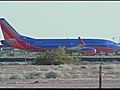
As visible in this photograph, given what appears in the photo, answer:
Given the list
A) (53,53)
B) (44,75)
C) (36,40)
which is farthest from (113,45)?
(44,75)

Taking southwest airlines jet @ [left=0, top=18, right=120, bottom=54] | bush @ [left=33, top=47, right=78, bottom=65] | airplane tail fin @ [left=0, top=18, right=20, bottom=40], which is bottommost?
bush @ [left=33, top=47, right=78, bottom=65]

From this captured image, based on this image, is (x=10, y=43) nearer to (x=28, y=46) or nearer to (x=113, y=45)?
(x=28, y=46)

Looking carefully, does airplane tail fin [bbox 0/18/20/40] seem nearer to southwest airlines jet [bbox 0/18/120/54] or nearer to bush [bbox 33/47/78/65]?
southwest airlines jet [bbox 0/18/120/54]

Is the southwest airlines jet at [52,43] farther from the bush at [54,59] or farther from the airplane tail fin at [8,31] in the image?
the bush at [54,59]

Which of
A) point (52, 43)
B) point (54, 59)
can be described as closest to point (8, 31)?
point (52, 43)

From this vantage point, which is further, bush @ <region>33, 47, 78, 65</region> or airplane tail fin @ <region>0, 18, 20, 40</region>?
airplane tail fin @ <region>0, 18, 20, 40</region>

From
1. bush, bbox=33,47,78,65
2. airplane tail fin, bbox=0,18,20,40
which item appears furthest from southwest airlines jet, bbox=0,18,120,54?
bush, bbox=33,47,78,65

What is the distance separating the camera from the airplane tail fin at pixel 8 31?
302ft

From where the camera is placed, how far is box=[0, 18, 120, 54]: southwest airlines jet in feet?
289

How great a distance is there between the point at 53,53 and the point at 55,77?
83.3 ft

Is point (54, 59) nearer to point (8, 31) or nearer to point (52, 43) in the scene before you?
point (52, 43)

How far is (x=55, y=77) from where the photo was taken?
1252 inches

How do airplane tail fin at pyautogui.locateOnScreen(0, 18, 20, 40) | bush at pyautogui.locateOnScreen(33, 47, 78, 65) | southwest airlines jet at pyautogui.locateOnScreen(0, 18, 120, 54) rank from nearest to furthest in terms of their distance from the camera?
1. bush at pyautogui.locateOnScreen(33, 47, 78, 65)
2. southwest airlines jet at pyautogui.locateOnScreen(0, 18, 120, 54)
3. airplane tail fin at pyautogui.locateOnScreen(0, 18, 20, 40)

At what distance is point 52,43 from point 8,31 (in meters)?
9.63
